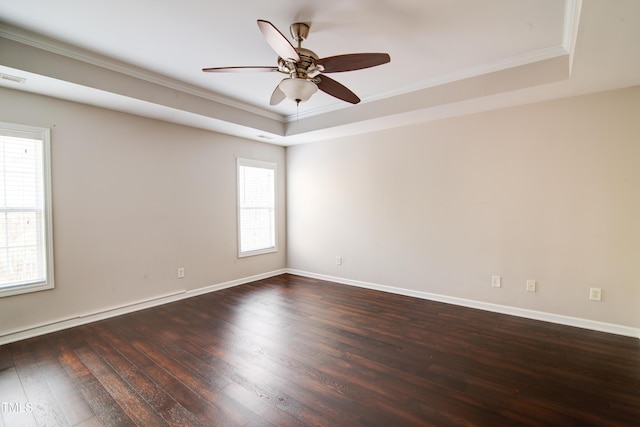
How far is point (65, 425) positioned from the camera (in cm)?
177

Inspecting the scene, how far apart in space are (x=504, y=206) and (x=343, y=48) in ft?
8.68

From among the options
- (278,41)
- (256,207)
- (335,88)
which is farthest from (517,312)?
(256,207)

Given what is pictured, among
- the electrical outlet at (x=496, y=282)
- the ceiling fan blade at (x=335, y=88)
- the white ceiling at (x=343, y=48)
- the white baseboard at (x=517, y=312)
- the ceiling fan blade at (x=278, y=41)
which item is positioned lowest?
the white baseboard at (x=517, y=312)

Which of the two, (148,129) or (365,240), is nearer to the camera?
(148,129)

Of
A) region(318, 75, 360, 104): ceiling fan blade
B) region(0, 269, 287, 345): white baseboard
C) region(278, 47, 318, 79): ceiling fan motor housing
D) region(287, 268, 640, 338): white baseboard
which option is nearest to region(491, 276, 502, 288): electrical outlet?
region(287, 268, 640, 338): white baseboard

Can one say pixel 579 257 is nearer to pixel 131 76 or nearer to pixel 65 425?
pixel 65 425

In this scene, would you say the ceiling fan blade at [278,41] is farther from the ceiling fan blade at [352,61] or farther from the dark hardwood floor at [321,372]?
the dark hardwood floor at [321,372]

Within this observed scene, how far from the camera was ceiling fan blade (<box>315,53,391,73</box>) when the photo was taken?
2020 millimetres

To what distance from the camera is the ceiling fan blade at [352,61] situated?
2020 millimetres

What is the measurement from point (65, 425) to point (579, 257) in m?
4.66

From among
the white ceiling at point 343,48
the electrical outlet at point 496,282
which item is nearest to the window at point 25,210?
the white ceiling at point 343,48

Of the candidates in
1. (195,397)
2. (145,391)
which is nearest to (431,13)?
(195,397)

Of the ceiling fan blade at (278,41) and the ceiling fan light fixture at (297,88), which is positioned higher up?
the ceiling fan blade at (278,41)

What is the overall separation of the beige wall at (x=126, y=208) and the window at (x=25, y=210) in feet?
0.26
